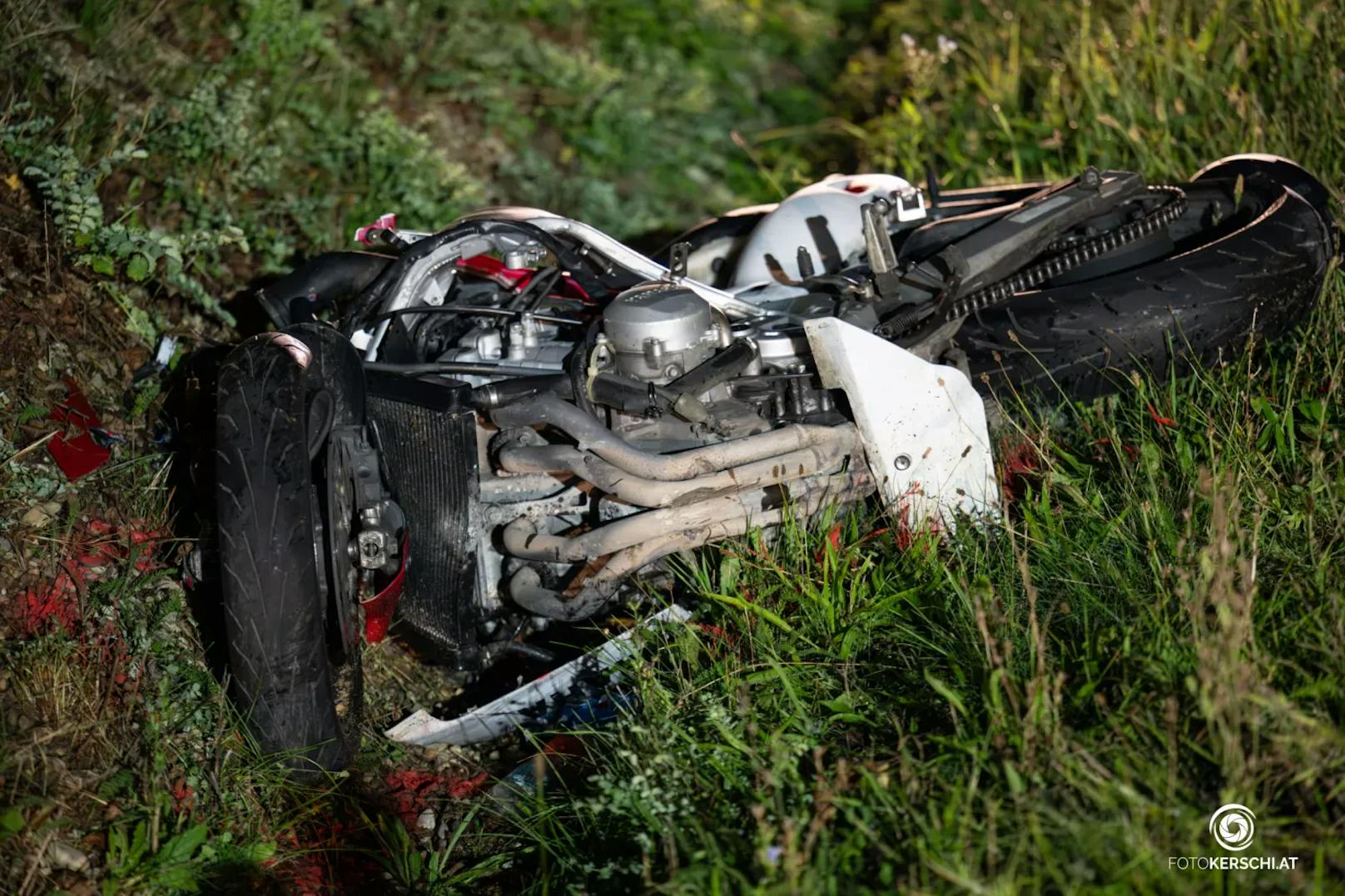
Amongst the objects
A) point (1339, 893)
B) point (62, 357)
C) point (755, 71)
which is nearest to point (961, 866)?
point (1339, 893)

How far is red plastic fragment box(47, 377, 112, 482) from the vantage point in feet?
10.6

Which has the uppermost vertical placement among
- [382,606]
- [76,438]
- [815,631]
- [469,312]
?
[469,312]

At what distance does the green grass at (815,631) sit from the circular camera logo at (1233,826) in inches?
0.9

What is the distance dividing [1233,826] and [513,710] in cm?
163

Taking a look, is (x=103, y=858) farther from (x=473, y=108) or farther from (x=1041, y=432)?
(x=473, y=108)

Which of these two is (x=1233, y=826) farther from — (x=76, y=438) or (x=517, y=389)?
(x=76, y=438)

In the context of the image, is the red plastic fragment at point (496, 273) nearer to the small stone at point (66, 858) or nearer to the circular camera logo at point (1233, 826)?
the small stone at point (66, 858)

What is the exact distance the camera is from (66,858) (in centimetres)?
238

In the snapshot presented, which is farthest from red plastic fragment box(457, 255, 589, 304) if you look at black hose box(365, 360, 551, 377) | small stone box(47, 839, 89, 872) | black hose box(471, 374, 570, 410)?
small stone box(47, 839, 89, 872)

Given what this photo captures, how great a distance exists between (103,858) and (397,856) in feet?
1.87

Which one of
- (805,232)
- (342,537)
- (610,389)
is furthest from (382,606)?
(805,232)

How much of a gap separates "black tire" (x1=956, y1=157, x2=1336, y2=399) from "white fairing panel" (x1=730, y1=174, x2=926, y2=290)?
52cm

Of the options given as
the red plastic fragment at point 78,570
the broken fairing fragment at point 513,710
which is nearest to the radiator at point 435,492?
the broken fairing fragment at point 513,710

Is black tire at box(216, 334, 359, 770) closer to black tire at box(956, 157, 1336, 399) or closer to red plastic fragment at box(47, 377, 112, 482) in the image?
red plastic fragment at box(47, 377, 112, 482)
